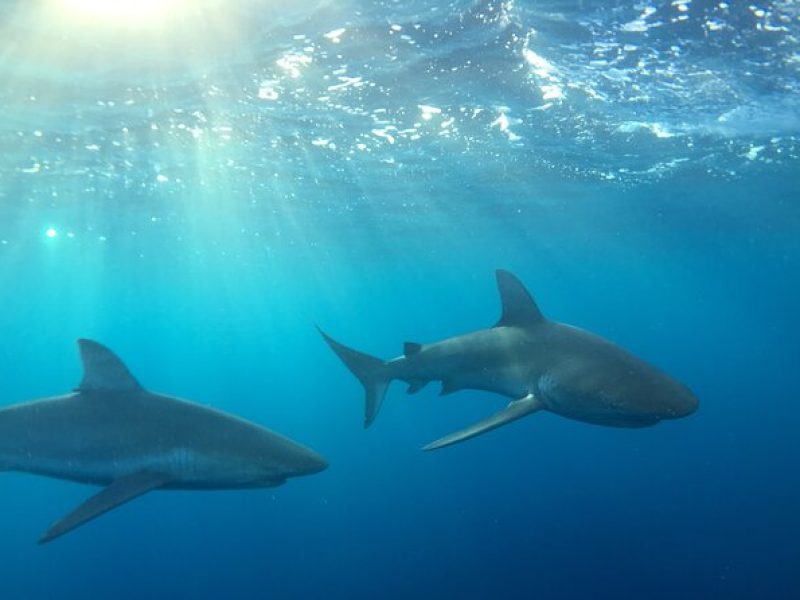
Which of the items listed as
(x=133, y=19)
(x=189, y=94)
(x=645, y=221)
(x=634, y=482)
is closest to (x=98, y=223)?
(x=189, y=94)

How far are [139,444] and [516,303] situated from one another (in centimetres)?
562

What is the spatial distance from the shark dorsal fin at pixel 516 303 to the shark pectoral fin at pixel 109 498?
5387mm

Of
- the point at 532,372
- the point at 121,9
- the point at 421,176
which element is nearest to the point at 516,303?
the point at 532,372

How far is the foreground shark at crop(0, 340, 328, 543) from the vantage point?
705 centimetres

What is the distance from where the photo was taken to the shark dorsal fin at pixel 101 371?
7664mm

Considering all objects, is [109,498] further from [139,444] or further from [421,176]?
[421,176]

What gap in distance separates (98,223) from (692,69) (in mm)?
33818

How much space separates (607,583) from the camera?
1533 centimetres

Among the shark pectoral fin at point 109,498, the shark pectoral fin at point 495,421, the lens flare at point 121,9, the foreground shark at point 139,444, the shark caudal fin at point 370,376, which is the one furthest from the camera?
the lens flare at point 121,9

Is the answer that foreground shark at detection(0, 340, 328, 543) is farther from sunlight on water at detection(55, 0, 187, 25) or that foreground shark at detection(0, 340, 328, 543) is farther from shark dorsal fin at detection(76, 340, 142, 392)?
sunlight on water at detection(55, 0, 187, 25)

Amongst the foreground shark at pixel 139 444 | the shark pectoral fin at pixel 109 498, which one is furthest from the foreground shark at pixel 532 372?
the shark pectoral fin at pixel 109 498

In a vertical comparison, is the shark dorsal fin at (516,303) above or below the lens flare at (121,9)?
below

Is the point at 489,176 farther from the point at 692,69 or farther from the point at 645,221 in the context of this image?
the point at 645,221

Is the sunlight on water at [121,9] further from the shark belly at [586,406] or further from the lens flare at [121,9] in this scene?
the shark belly at [586,406]
